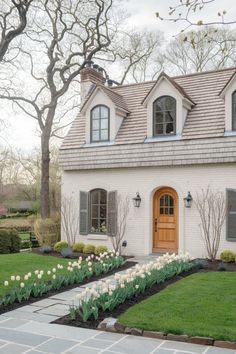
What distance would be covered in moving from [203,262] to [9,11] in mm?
17468

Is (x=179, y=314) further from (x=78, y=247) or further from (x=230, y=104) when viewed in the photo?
(x=78, y=247)

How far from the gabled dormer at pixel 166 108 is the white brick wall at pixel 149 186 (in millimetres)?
1384

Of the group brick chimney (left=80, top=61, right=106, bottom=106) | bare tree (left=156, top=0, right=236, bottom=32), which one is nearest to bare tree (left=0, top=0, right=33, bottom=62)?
brick chimney (left=80, top=61, right=106, bottom=106)

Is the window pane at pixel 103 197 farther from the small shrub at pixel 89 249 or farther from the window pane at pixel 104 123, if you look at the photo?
the window pane at pixel 104 123

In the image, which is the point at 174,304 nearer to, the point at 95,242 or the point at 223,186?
the point at 223,186

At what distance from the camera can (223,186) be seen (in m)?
13.2

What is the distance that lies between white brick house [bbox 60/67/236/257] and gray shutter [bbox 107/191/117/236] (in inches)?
A: 1.5

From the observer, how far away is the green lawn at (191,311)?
5.84 metres

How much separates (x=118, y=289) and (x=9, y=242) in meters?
9.56

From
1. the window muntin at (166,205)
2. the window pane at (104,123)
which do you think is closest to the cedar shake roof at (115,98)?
the window pane at (104,123)

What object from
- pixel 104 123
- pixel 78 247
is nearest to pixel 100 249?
pixel 78 247

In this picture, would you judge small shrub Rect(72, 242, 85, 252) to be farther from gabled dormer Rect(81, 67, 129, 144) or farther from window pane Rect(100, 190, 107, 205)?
gabled dormer Rect(81, 67, 129, 144)

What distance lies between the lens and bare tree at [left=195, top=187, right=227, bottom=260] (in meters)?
13.0

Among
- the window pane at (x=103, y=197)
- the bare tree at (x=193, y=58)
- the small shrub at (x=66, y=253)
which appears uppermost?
the bare tree at (x=193, y=58)
